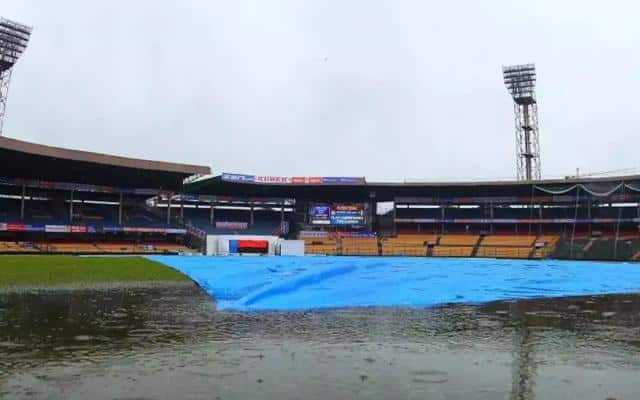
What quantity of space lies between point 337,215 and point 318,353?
60.0 metres

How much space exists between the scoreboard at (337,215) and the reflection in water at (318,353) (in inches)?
2146

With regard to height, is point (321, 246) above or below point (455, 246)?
above

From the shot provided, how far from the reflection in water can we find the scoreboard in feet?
179

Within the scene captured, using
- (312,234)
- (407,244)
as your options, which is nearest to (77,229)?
(312,234)

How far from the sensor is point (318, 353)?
26.2ft

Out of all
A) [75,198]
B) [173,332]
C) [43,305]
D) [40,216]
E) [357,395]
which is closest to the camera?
[357,395]

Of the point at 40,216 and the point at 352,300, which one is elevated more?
the point at 40,216

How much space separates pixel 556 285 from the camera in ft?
63.0

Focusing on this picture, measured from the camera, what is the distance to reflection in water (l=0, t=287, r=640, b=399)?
19.9ft

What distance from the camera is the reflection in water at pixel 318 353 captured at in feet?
19.9

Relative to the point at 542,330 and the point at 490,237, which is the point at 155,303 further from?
the point at 490,237

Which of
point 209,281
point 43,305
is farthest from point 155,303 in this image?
point 209,281

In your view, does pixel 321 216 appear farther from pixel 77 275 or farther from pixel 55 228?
pixel 77 275

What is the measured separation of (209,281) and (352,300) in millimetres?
6474
